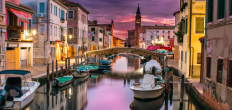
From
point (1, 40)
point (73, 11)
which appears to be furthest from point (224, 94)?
point (73, 11)

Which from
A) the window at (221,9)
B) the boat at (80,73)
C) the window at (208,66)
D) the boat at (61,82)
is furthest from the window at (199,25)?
the boat at (80,73)

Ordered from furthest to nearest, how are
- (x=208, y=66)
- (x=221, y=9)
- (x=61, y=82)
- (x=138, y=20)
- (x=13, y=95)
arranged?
(x=138, y=20) → (x=61, y=82) → (x=13, y=95) → (x=208, y=66) → (x=221, y=9)

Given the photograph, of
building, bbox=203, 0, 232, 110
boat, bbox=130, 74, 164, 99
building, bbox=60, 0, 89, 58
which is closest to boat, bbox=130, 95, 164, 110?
boat, bbox=130, 74, 164, 99

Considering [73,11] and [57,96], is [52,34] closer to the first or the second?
[73,11]

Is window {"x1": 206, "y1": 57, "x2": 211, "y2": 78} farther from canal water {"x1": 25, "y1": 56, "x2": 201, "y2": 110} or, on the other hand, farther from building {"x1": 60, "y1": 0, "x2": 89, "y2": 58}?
building {"x1": 60, "y1": 0, "x2": 89, "y2": 58}

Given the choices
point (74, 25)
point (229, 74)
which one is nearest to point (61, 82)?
point (229, 74)

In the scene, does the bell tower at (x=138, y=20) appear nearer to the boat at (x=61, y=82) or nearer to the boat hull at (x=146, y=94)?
the boat at (x=61, y=82)

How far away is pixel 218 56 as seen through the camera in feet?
34.6

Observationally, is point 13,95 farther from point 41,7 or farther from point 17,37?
point 41,7

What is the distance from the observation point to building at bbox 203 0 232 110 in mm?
9312

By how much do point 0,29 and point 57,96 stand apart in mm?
6213

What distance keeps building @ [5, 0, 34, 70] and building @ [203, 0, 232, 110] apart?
53.3ft

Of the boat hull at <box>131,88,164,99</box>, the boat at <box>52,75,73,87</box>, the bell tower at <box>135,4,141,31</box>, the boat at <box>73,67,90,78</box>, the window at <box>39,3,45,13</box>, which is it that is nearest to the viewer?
the boat hull at <box>131,88,164,99</box>

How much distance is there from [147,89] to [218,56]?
6448 millimetres
